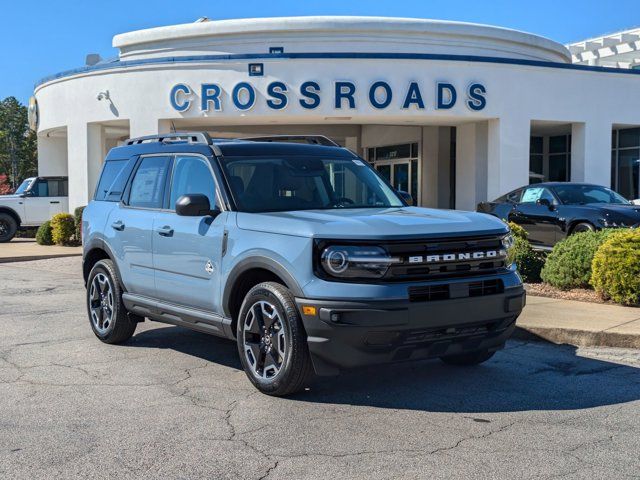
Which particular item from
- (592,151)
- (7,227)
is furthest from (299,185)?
(7,227)

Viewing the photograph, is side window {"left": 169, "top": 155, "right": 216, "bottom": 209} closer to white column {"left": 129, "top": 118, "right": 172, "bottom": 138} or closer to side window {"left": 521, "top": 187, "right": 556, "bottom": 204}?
side window {"left": 521, "top": 187, "right": 556, "bottom": 204}

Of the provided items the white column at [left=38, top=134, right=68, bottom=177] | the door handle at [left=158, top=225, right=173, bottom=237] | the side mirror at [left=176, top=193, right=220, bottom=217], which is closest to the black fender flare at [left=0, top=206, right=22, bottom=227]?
the white column at [left=38, top=134, right=68, bottom=177]

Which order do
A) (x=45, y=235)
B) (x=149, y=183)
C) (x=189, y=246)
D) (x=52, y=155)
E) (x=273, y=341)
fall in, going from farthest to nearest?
(x=52, y=155)
(x=45, y=235)
(x=149, y=183)
(x=189, y=246)
(x=273, y=341)

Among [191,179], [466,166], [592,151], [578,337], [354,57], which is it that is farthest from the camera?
[466,166]

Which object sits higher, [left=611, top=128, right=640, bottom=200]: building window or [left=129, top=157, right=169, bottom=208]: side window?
[left=611, top=128, right=640, bottom=200]: building window

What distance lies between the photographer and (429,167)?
91.1ft

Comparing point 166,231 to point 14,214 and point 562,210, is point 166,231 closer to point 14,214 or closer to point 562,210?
point 562,210

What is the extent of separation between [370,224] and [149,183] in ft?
9.28

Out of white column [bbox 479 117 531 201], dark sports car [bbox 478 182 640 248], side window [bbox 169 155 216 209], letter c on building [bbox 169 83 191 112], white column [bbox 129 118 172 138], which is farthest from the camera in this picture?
white column [bbox 129 118 172 138]

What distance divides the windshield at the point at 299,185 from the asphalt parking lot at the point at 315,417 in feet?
4.89

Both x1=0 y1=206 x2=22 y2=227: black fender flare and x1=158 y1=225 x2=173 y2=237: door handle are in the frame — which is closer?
x1=158 y1=225 x2=173 y2=237: door handle

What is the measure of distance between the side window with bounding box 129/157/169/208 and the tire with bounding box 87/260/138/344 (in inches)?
30.5

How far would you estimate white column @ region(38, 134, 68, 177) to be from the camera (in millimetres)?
29906

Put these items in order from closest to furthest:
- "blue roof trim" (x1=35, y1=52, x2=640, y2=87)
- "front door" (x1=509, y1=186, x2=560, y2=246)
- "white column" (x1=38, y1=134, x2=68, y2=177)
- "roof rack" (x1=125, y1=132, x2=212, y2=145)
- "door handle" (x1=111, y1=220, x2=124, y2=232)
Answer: "roof rack" (x1=125, y1=132, x2=212, y2=145) → "door handle" (x1=111, y1=220, x2=124, y2=232) → "front door" (x1=509, y1=186, x2=560, y2=246) → "blue roof trim" (x1=35, y1=52, x2=640, y2=87) → "white column" (x1=38, y1=134, x2=68, y2=177)
